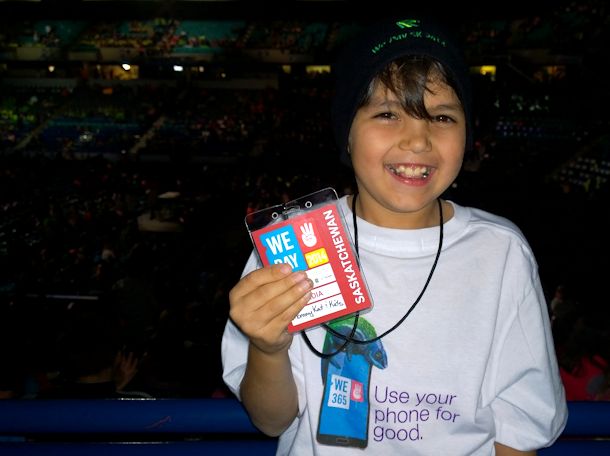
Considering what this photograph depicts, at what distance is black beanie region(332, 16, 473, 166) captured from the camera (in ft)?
2.80

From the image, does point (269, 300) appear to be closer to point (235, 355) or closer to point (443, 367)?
point (235, 355)

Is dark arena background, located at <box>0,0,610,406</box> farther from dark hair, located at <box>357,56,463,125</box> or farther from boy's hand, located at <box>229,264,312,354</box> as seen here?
boy's hand, located at <box>229,264,312,354</box>

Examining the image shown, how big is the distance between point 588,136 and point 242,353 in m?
13.9

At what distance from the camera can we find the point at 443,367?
34.8 inches

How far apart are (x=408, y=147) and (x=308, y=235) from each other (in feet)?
0.84

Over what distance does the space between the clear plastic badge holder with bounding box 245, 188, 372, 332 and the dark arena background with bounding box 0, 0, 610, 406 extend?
0.59m

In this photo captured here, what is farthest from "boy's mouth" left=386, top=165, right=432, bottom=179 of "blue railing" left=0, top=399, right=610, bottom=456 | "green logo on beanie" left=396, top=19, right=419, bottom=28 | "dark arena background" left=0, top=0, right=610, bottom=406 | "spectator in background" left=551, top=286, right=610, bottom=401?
"spectator in background" left=551, top=286, right=610, bottom=401

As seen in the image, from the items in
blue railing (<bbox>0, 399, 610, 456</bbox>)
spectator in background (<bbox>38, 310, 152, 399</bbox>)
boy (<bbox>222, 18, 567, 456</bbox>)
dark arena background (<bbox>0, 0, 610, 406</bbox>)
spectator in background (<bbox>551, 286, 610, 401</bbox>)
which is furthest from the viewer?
dark arena background (<bbox>0, 0, 610, 406</bbox>)

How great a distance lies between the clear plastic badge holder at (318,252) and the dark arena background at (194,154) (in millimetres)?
595

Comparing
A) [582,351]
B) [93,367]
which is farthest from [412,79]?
[582,351]

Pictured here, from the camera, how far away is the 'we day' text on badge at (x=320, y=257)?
802 millimetres

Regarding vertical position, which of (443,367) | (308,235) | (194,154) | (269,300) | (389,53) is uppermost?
(194,154)

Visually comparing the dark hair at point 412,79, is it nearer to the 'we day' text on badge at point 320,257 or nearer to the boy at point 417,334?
the boy at point 417,334

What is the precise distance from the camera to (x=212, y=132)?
16.3 meters
